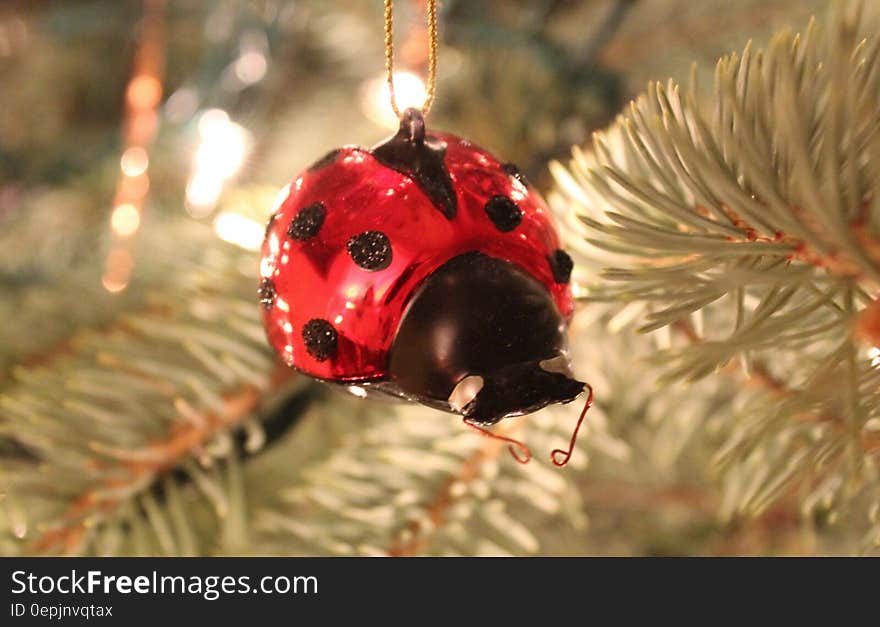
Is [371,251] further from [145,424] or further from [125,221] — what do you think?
[125,221]

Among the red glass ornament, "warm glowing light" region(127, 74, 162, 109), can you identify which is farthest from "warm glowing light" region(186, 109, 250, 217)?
the red glass ornament

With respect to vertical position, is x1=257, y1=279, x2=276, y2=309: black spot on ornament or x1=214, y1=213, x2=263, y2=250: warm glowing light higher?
x1=214, y1=213, x2=263, y2=250: warm glowing light

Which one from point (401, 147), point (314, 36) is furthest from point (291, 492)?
point (314, 36)

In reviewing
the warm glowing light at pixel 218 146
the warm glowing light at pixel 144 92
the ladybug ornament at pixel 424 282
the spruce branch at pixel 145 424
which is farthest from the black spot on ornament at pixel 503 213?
the warm glowing light at pixel 144 92

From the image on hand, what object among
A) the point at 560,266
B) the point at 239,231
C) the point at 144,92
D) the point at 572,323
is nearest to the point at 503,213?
the point at 560,266

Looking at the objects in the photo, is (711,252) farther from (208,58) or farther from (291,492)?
(208,58)

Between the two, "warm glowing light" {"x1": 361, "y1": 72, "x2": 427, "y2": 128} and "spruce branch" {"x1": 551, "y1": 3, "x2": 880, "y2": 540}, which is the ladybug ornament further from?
"warm glowing light" {"x1": 361, "y1": 72, "x2": 427, "y2": 128}

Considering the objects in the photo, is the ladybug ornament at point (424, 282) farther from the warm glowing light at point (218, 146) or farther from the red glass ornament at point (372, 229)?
the warm glowing light at point (218, 146)
